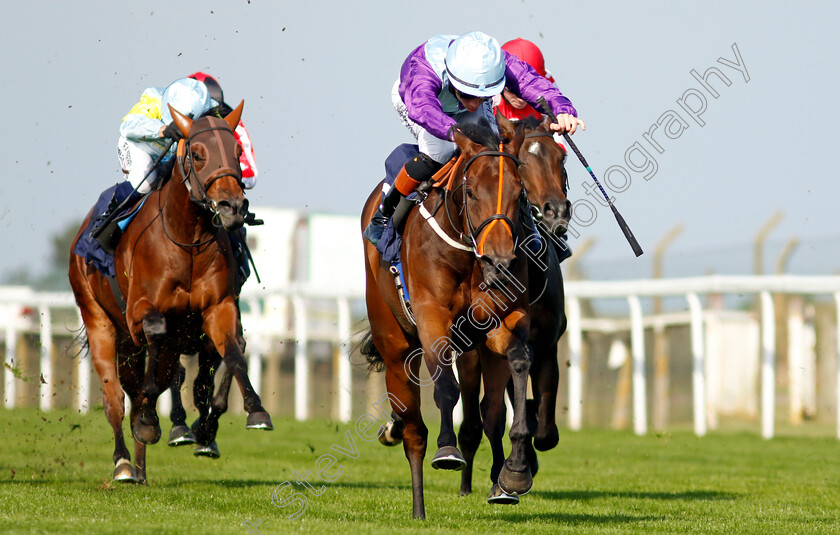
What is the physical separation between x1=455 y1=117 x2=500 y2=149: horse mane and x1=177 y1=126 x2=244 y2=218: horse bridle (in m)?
1.44

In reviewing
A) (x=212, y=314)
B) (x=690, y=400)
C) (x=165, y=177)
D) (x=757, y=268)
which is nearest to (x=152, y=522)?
(x=212, y=314)

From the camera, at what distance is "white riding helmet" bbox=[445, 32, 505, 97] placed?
5660 mm

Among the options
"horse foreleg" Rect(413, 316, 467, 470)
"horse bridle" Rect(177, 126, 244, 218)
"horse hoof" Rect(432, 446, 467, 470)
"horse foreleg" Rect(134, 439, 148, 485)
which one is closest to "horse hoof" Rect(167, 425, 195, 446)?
"horse foreleg" Rect(134, 439, 148, 485)

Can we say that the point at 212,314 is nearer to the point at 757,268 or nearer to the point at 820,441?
the point at 820,441

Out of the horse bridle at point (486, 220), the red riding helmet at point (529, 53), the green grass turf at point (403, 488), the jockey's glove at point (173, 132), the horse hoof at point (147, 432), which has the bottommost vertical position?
the green grass turf at point (403, 488)

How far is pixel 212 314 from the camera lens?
653cm

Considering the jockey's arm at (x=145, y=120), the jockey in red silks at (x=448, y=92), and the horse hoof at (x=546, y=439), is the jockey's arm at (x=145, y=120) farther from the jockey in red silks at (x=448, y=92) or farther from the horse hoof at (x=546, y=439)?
the horse hoof at (x=546, y=439)

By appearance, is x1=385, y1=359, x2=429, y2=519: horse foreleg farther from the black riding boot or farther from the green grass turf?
the black riding boot

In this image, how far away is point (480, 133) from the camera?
5352mm

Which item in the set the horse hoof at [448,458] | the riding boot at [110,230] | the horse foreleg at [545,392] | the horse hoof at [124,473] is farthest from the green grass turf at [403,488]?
the riding boot at [110,230]

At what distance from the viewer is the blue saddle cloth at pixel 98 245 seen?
723 centimetres

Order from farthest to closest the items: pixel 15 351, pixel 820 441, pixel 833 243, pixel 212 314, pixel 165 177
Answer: pixel 15 351
pixel 833 243
pixel 820 441
pixel 165 177
pixel 212 314

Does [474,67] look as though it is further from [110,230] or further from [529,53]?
[110,230]

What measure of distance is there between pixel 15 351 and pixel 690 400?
29.7 feet
